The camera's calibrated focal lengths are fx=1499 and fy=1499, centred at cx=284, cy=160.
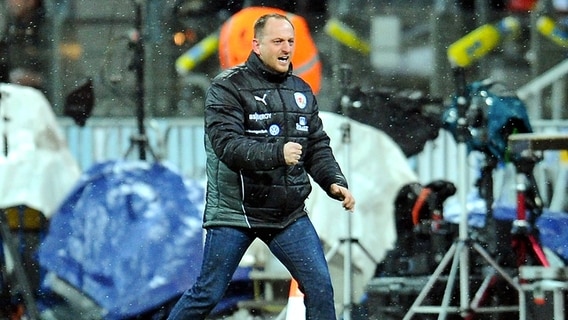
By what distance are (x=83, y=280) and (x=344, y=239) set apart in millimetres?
1552

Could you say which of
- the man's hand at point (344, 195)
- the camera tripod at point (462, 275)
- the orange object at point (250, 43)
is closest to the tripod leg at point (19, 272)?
the orange object at point (250, 43)

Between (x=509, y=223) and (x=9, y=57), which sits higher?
(x=9, y=57)

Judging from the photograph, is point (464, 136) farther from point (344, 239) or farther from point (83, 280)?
point (83, 280)

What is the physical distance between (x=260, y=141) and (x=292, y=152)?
416 mm

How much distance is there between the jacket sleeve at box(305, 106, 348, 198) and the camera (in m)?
→ 6.45

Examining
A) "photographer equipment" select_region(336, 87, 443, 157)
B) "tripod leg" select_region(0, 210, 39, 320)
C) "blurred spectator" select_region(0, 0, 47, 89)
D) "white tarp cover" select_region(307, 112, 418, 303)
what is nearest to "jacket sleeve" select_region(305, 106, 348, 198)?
"white tarp cover" select_region(307, 112, 418, 303)

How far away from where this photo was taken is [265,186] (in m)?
6.41

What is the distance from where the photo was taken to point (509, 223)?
8547mm

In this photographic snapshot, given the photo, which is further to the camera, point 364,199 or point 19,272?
point 364,199

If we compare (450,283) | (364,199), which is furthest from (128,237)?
(450,283)

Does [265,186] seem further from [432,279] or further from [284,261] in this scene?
[432,279]

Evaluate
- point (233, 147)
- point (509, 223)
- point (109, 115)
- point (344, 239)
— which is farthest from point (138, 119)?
point (233, 147)

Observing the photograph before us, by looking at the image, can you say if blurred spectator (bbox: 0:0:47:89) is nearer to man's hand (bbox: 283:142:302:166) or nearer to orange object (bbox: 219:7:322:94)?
orange object (bbox: 219:7:322:94)

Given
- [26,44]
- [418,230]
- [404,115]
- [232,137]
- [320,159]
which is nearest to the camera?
[232,137]
